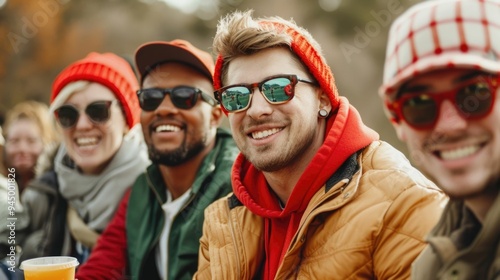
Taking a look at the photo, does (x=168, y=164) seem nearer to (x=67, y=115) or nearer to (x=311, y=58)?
(x=67, y=115)

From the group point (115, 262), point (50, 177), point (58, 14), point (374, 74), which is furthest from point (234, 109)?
point (58, 14)

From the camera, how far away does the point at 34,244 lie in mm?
3932

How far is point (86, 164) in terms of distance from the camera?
3.91 meters

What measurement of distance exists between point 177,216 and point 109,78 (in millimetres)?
1185

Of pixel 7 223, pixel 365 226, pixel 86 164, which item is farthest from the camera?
pixel 86 164

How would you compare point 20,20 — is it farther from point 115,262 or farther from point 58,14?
point 115,262

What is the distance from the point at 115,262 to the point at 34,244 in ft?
2.55

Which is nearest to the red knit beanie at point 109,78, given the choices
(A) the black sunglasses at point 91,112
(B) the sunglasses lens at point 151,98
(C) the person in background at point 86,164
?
(C) the person in background at point 86,164

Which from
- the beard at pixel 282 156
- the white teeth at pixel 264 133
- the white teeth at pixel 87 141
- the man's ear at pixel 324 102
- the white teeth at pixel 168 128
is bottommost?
the beard at pixel 282 156

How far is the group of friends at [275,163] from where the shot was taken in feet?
4.63

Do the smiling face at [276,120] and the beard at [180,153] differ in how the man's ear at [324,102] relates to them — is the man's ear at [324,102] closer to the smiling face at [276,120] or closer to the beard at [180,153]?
the smiling face at [276,120]

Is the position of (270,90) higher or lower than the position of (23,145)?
higher

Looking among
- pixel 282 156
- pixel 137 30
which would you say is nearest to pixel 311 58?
pixel 282 156

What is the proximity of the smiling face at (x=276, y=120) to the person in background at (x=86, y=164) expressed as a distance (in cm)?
153
